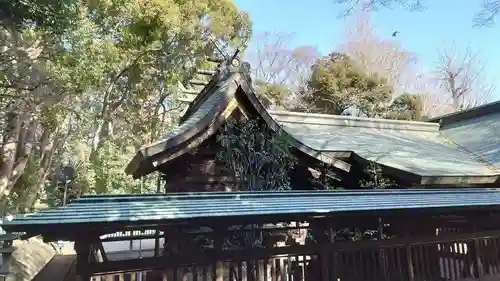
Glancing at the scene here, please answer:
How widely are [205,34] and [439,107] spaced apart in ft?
69.2

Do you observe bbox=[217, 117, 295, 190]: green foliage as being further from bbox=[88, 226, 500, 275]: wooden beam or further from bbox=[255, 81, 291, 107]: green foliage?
bbox=[255, 81, 291, 107]: green foliage

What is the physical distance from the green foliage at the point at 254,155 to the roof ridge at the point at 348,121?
3581 millimetres

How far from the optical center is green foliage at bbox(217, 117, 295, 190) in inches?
279

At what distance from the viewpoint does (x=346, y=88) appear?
2100cm

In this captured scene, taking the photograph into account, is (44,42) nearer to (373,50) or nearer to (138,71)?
(138,71)

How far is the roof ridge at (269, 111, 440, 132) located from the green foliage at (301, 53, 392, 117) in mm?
7774

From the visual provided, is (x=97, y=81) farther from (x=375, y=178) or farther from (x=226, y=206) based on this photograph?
(x=226, y=206)

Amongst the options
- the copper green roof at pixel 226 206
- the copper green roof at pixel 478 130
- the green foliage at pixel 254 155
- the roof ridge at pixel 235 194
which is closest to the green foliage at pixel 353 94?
the copper green roof at pixel 478 130

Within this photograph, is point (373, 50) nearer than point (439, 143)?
No

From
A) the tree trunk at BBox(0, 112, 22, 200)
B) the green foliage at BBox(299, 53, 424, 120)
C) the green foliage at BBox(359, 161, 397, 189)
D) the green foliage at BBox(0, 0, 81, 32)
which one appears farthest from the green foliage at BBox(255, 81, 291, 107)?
the green foliage at BBox(0, 0, 81, 32)

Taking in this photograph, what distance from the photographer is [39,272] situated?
1168 cm

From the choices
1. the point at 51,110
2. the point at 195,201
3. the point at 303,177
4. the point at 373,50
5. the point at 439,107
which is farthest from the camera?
the point at 439,107

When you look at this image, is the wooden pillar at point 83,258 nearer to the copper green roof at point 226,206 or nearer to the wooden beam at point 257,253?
the wooden beam at point 257,253

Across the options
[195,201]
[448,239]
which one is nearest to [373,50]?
[448,239]
